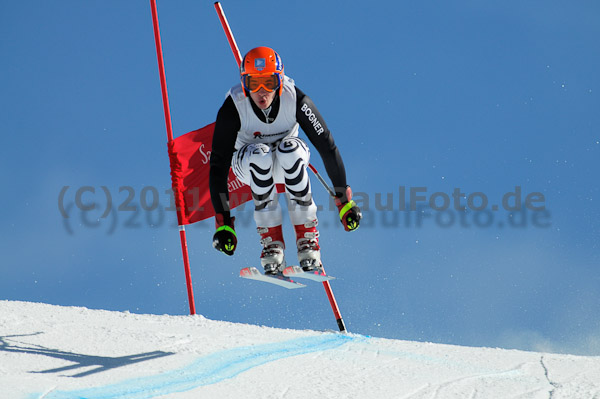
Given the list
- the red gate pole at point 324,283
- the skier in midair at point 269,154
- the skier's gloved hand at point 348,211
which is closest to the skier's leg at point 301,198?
the skier in midair at point 269,154

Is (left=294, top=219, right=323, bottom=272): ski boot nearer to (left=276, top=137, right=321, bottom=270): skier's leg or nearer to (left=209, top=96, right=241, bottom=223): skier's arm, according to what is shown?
(left=276, top=137, right=321, bottom=270): skier's leg

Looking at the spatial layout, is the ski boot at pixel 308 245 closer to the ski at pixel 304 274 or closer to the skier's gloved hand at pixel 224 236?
the ski at pixel 304 274

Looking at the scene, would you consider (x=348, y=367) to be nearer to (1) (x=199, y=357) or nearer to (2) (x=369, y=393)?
(2) (x=369, y=393)

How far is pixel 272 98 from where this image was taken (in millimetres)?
5469

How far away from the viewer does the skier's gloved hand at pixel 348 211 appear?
18.6ft

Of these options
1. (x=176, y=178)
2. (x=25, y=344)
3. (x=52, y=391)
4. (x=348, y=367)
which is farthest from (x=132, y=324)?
(x=348, y=367)

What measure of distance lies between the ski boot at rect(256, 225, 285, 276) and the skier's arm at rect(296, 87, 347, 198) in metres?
0.69

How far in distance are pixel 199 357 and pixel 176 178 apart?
8.45 feet

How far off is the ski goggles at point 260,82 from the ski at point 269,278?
158 cm

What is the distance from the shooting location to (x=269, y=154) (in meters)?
5.38

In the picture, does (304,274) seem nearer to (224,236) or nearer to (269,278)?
(269,278)

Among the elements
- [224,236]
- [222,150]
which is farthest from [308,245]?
[222,150]

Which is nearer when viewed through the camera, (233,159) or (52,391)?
(52,391)

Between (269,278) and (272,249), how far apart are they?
0.27 metres
